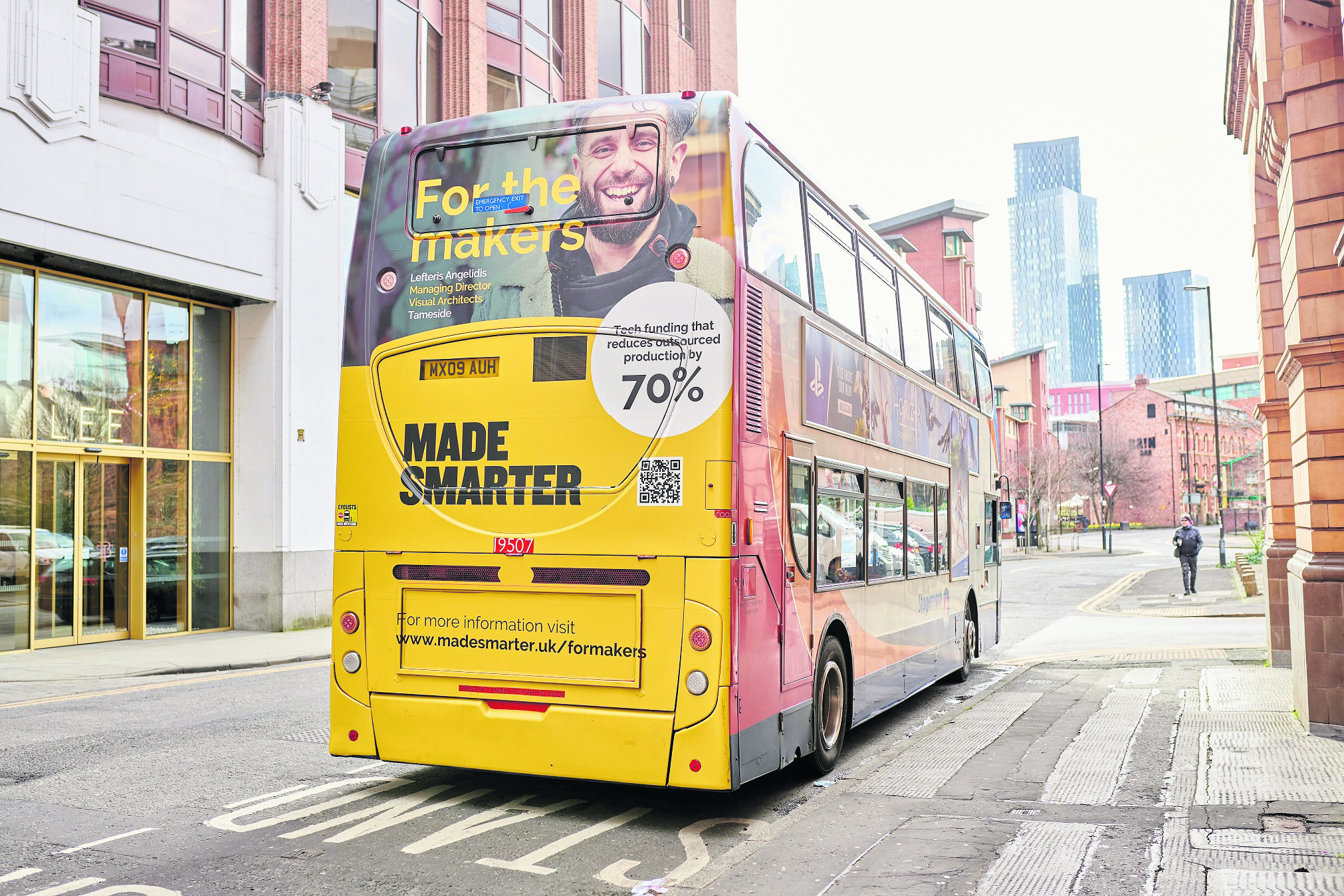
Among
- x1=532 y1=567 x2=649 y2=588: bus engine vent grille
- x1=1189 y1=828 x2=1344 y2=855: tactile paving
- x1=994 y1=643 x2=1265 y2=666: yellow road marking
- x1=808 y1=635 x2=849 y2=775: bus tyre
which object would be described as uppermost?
x1=532 y1=567 x2=649 y2=588: bus engine vent grille

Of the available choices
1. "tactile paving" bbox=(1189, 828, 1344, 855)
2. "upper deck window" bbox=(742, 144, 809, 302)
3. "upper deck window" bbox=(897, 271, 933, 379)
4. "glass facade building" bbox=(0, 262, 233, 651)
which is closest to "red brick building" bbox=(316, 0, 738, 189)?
"glass facade building" bbox=(0, 262, 233, 651)

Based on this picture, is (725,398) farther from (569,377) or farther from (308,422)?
(308,422)

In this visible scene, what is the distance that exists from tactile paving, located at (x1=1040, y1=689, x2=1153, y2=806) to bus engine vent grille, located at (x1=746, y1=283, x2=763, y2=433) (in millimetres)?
3092

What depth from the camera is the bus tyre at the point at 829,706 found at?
7457 mm

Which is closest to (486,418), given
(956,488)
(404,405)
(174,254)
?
(404,405)

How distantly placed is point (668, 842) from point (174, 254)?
14279mm

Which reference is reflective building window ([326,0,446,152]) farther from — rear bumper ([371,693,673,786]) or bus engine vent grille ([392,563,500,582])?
rear bumper ([371,693,673,786])

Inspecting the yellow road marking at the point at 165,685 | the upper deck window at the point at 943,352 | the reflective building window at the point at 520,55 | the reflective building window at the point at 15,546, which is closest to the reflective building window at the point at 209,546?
the reflective building window at the point at 15,546

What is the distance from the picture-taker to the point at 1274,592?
1343 centimetres

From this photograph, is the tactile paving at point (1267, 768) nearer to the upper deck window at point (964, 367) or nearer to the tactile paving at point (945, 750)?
the tactile paving at point (945, 750)

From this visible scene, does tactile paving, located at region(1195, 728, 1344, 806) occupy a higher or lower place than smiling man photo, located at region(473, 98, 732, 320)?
lower

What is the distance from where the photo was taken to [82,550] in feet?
54.1

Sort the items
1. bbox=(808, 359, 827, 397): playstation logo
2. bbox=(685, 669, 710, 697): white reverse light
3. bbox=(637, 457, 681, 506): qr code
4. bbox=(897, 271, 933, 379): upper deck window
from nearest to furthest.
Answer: bbox=(685, 669, 710, 697): white reverse light → bbox=(637, 457, 681, 506): qr code → bbox=(808, 359, 827, 397): playstation logo → bbox=(897, 271, 933, 379): upper deck window

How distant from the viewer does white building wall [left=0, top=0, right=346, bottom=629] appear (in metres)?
14.9
